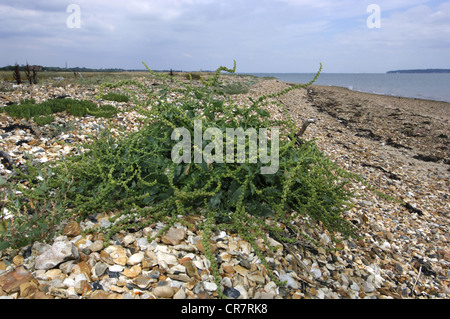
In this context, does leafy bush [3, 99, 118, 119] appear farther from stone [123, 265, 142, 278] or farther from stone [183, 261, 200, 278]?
stone [183, 261, 200, 278]

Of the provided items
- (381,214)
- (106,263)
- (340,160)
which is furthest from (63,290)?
(340,160)

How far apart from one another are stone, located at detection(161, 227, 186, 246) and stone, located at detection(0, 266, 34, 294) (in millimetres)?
1026

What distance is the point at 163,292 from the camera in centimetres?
199

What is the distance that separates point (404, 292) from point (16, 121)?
7.68m

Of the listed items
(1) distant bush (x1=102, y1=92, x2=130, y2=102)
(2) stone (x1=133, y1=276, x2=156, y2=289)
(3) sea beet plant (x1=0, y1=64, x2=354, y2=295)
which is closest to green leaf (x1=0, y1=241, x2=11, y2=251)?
(3) sea beet plant (x1=0, y1=64, x2=354, y2=295)

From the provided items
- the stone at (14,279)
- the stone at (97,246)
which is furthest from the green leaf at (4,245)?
the stone at (97,246)

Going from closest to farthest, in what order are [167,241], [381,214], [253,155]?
[167,241], [253,155], [381,214]

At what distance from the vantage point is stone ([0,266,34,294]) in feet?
6.44

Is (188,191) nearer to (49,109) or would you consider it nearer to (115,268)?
(115,268)

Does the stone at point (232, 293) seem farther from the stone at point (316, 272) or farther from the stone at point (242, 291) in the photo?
the stone at point (316, 272)

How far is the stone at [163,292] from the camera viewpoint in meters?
1.99

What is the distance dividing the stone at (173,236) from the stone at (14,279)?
1026 millimetres

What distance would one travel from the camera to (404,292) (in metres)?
2.96
